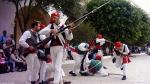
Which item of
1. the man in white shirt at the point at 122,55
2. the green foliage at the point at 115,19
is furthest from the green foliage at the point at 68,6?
the green foliage at the point at 115,19

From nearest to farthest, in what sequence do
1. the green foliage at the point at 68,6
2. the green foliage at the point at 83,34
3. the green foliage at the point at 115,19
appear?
the green foliage at the point at 68,6, the green foliage at the point at 83,34, the green foliage at the point at 115,19

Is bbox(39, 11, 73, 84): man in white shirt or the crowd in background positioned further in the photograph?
the crowd in background

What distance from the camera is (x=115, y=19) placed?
38.5 meters

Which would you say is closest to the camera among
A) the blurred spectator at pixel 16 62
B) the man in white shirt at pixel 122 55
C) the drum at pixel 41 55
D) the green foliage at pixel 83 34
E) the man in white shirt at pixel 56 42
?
the man in white shirt at pixel 56 42

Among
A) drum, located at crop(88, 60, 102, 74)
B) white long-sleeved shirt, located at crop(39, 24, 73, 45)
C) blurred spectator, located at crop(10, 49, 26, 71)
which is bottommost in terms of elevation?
drum, located at crop(88, 60, 102, 74)

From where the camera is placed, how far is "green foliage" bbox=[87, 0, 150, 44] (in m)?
Result: 38.6

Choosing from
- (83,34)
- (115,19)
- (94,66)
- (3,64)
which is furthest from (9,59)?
(115,19)

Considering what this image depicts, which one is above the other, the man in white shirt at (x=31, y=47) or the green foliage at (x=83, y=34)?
the green foliage at (x=83, y=34)

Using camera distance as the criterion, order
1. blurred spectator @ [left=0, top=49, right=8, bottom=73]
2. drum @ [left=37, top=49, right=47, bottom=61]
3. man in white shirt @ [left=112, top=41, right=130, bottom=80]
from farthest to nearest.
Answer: blurred spectator @ [left=0, top=49, right=8, bottom=73]
man in white shirt @ [left=112, top=41, right=130, bottom=80]
drum @ [left=37, top=49, right=47, bottom=61]

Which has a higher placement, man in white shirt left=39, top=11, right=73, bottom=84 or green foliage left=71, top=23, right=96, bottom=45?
green foliage left=71, top=23, right=96, bottom=45

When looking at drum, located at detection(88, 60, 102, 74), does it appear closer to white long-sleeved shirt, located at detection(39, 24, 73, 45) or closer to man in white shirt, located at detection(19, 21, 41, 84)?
man in white shirt, located at detection(19, 21, 41, 84)

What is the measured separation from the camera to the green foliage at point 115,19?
3856 centimetres

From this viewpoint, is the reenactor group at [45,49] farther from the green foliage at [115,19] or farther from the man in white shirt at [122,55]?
the green foliage at [115,19]

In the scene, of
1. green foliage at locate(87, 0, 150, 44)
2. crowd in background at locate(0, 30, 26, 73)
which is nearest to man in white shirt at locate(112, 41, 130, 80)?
crowd in background at locate(0, 30, 26, 73)
